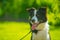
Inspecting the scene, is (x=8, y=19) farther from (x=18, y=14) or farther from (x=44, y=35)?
(x=44, y=35)

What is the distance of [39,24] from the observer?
2.66 m

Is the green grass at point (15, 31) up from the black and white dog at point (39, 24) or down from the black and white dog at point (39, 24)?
down

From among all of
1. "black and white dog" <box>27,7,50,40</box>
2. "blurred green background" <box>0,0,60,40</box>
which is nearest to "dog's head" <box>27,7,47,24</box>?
"black and white dog" <box>27,7,50,40</box>

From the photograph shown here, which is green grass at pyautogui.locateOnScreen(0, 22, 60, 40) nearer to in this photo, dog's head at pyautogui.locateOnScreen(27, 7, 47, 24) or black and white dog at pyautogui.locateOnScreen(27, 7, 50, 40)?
black and white dog at pyautogui.locateOnScreen(27, 7, 50, 40)

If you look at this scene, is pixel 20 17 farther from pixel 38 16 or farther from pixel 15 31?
pixel 38 16

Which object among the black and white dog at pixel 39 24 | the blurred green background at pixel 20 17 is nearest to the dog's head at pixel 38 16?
the black and white dog at pixel 39 24

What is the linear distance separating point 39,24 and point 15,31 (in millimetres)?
577

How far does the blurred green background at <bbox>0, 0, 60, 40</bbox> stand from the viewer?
3006 millimetres

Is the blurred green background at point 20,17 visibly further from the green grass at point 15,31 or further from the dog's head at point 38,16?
the dog's head at point 38,16

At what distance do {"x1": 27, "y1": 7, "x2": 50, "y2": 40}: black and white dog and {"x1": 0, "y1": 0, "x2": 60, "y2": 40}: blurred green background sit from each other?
18 centimetres

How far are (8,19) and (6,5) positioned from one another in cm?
16

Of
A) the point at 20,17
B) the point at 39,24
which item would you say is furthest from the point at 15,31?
the point at 39,24

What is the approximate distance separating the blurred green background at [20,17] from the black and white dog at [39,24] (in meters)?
0.18

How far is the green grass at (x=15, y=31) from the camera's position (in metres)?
3.00
